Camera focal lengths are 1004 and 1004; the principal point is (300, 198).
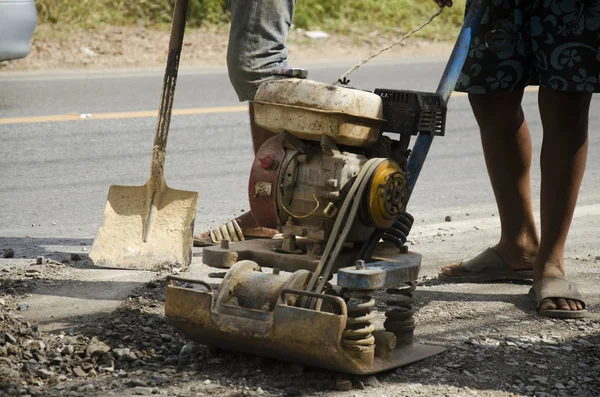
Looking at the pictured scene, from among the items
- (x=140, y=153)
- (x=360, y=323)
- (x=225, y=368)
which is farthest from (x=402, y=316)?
(x=140, y=153)

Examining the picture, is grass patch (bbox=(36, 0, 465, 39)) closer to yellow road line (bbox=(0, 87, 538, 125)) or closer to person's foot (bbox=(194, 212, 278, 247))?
yellow road line (bbox=(0, 87, 538, 125))

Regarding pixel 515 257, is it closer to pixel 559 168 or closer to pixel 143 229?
pixel 559 168

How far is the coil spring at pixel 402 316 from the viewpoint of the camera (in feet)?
11.1

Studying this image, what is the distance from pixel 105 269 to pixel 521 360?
1.94 meters

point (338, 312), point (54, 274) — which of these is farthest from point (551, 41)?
point (54, 274)

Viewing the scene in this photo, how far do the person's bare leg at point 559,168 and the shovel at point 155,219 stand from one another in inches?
60.4

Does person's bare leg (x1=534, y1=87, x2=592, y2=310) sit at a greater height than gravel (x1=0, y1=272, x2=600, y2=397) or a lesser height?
greater

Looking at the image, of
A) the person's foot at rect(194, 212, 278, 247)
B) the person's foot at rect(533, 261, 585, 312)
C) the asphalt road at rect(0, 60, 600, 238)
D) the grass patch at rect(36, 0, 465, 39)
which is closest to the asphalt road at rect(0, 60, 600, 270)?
the asphalt road at rect(0, 60, 600, 238)

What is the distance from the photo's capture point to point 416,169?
353 cm

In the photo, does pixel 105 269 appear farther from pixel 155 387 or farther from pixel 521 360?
pixel 521 360

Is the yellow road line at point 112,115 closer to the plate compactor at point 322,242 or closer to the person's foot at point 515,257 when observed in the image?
the person's foot at point 515,257

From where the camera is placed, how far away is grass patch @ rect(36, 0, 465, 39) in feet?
41.1

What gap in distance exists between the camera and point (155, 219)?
457 cm

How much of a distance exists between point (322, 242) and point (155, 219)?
146 cm
